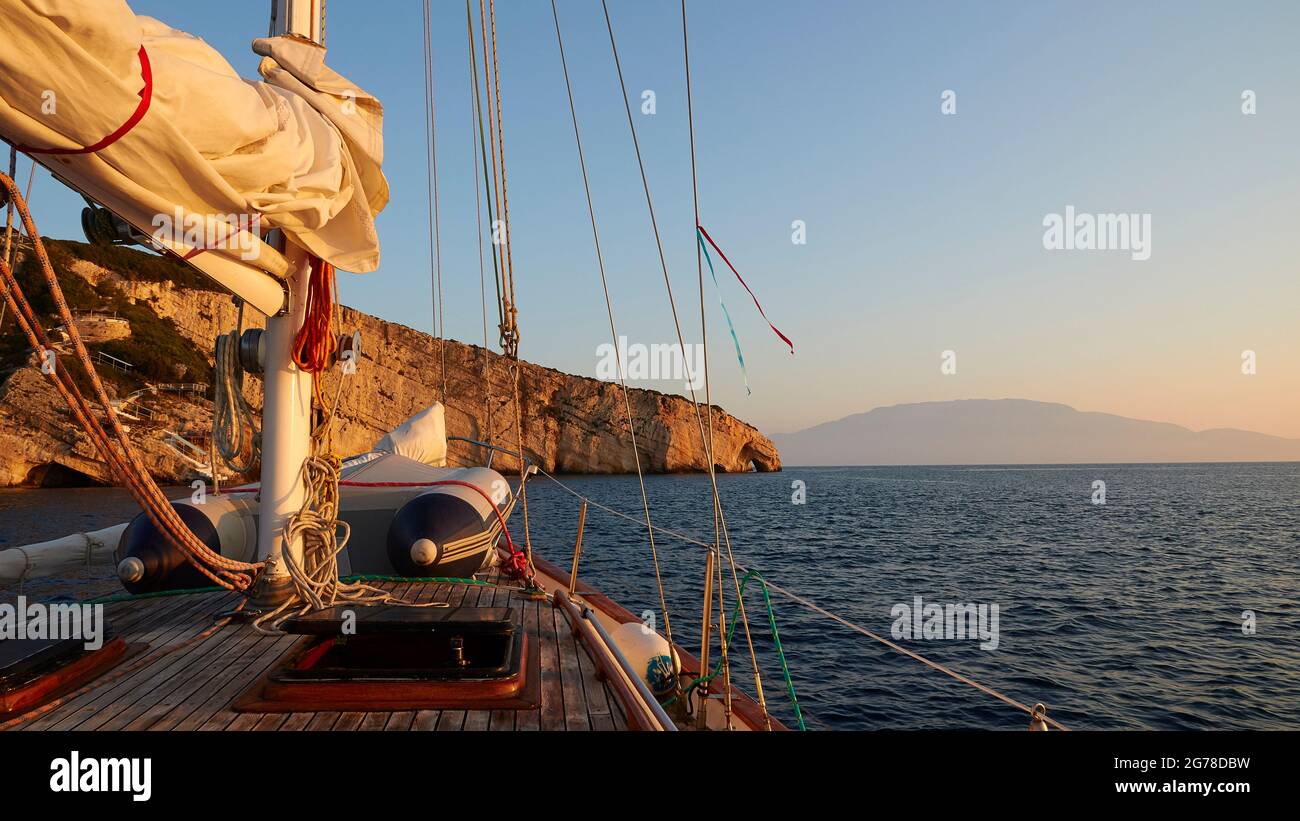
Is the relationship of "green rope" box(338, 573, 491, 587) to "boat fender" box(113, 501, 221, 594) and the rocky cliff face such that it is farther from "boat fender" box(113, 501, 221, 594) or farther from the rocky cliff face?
the rocky cliff face

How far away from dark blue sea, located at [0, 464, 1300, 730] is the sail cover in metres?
8.07

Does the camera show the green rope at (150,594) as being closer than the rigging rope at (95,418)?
No

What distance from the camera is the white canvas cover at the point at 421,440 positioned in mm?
10828

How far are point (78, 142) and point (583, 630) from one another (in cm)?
361

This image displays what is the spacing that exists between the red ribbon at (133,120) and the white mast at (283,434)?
240cm

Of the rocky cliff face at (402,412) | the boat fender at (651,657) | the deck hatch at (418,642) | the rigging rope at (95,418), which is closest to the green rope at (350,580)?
the rigging rope at (95,418)

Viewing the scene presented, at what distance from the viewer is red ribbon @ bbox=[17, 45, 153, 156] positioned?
8.79 feet

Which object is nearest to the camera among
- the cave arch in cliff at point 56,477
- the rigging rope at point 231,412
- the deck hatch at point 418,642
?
the deck hatch at point 418,642

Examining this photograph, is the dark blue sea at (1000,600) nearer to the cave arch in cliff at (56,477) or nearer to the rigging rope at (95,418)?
the cave arch in cliff at (56,477)

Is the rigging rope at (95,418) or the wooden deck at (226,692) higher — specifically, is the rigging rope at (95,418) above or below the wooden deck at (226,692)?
above

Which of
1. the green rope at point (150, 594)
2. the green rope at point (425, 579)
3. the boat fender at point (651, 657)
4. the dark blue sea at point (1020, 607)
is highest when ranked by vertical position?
the green rope at point (150, 594)

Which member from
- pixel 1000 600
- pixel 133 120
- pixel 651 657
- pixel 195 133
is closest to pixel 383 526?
pixel 651 657

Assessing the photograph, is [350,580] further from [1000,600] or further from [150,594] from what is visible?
[1000,600]

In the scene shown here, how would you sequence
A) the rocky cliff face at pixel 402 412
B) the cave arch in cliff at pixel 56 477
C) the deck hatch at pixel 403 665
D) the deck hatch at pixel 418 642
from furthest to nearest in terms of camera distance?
the rocky cliff face at pixel 402 412 → the cave arch in cliff at pixel 56 477 → the deck hatch at pixel 418 642 → the deck hatch at pixel 403 665
